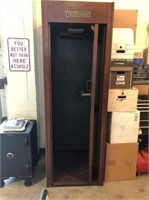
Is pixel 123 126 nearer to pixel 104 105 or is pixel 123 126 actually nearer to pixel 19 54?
pixel 104 105

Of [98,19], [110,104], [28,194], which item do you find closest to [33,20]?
[98,19]

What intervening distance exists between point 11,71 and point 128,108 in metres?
1.42

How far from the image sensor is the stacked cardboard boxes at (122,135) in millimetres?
2061

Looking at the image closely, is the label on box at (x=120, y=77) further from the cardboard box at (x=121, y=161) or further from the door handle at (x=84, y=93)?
the cardboard box at (x=121, y=161)

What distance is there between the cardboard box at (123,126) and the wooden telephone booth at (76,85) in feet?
0.45

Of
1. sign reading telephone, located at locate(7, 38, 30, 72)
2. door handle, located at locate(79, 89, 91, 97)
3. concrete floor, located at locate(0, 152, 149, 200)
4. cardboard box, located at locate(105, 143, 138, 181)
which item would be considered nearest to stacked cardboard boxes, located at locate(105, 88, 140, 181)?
cardboard box, located at locate(105, 143, 138, 181)

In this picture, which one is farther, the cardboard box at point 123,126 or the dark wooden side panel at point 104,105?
the cardboard box at point 123,126

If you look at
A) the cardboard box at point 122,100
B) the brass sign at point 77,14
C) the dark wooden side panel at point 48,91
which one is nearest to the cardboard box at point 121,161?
the cardboard box at point 122,100

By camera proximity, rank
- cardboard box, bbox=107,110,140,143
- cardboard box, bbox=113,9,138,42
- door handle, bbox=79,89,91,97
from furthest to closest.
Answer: door handle, bbox=79,89,91,97 < cardboard box, bbox=113,9,138,42 < cardboard box, bbox=107,110,140,143

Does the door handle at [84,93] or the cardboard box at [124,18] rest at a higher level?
the cardboard box at [124,18]

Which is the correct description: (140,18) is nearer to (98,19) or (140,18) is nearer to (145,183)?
(98,19)

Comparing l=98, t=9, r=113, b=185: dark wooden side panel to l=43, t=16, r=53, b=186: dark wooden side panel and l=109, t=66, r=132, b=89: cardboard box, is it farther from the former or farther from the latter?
l=43, t=16, r=53, b=186: dark wooden side panel

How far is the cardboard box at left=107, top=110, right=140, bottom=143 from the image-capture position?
6.88ft

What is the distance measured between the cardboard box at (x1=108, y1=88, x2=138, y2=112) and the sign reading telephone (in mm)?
1060
